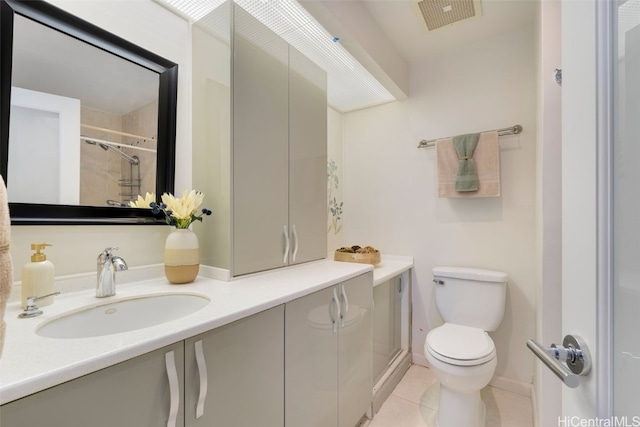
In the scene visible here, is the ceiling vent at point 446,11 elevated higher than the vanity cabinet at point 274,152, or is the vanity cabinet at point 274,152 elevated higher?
the ceiling vent at point 446,11

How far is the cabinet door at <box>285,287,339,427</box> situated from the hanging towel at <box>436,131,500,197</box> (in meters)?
1.31

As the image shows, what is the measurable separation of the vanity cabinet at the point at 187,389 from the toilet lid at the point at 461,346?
0.93 m

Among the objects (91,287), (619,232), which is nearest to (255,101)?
(91,287)

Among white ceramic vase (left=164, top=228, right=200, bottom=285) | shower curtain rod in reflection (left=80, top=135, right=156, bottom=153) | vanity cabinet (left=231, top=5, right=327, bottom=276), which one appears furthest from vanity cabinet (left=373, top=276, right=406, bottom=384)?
shower curtain rod in reflection (left=80, top=135, right=156, bottom=153)

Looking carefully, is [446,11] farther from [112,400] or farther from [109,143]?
[112,400]

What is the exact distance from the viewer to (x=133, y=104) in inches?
51.9

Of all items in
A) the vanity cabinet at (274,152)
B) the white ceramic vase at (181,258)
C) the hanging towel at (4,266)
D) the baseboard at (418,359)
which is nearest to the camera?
the hanging towel at (4,266)

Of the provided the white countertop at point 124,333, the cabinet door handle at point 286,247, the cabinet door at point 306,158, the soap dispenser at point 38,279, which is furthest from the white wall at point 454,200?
the soap dispenser at point 38,279

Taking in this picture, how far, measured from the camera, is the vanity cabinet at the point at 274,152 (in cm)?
132

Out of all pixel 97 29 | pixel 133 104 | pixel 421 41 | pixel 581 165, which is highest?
pixel 421 41

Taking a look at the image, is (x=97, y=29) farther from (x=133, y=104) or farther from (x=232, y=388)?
(x=232, y=388)

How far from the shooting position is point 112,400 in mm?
621

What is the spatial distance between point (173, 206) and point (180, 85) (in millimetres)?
690

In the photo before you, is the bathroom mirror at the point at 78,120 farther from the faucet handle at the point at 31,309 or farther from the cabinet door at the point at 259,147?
the cabinet door at the point at 259,147
